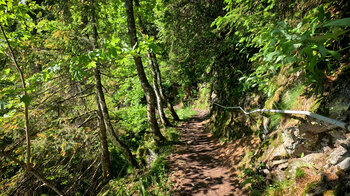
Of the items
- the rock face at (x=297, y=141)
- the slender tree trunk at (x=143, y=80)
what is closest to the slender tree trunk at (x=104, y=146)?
the slender tree trunk at (x=143, y=80)

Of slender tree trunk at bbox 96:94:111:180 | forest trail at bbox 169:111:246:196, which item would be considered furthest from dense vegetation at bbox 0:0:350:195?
forest trail at bbox 169:111:246:196

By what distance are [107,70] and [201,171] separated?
4.60 meters

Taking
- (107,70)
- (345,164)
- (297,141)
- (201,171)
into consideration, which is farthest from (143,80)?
(345,164)

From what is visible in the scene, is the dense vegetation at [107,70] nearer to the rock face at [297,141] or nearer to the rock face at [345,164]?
the rock face at [297,141]

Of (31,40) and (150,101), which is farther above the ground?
(31,40)

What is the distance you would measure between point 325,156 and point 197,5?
6.51 metres

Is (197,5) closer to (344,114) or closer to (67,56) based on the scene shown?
(67,56)

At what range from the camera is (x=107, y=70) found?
528 cm

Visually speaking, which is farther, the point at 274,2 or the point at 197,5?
the point at 197,5

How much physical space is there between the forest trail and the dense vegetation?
1.82 feet

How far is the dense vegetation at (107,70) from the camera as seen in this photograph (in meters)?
Answer: 2.75

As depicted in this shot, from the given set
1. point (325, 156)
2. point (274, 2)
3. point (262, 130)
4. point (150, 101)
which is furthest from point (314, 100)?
point (150, 101)

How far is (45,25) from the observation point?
525cm

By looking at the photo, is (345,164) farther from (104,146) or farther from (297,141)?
(104,146)
